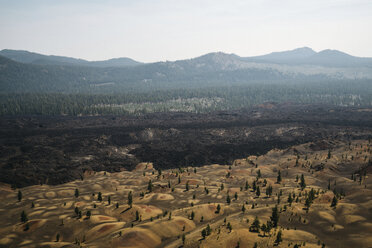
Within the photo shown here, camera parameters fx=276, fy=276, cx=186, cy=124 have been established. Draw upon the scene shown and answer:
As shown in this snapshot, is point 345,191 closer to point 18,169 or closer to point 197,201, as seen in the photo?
point 197,201

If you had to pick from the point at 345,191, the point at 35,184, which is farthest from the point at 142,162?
the point at 345,191

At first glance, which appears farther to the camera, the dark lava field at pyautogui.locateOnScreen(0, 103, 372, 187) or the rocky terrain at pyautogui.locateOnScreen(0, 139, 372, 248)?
the dark lava field at pyautogui.locateOnScreen(0, 103, 372, 187)

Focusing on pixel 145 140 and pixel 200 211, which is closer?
pixel 200 211

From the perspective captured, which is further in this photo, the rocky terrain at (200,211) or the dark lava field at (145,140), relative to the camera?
the dark lava field at (145,140)
